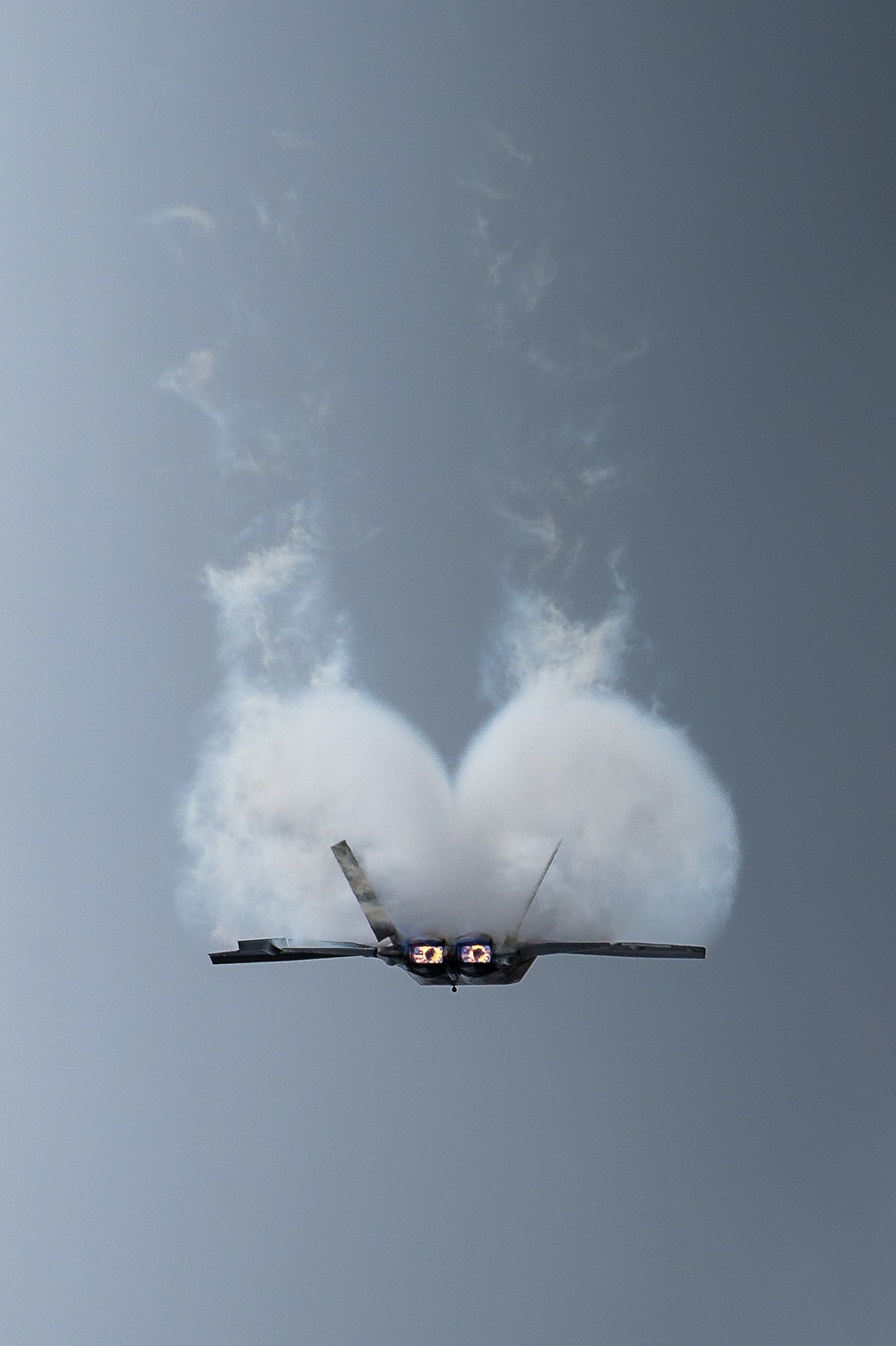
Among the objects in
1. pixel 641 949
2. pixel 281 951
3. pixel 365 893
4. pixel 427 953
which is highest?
pixel 641 949

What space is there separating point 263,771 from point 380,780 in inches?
439

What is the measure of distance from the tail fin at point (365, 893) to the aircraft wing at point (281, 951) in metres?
1.64

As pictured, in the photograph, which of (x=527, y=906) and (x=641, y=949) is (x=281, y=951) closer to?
(x=527, y=906)

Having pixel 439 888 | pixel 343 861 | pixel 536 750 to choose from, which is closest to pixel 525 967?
pixel 439 888

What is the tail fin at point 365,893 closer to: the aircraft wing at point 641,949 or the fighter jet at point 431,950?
the fighter jet at point 431,950

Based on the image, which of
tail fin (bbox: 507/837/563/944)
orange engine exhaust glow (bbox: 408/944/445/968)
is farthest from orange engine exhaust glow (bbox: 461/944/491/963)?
tail fin (bbox: 507/837/563/944)

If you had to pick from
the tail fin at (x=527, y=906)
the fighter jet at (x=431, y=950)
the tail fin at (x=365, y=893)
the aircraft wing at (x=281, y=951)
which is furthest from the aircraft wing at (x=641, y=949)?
the aircraft wing at (x=281, y=951)

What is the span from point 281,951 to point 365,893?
21.4 feet

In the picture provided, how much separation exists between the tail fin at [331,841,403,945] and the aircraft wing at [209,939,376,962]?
64.5 inches

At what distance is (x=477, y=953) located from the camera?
6412cm

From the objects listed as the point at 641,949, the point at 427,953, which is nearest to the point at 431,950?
the point at 427,953

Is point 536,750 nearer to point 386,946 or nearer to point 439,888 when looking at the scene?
point 439,888

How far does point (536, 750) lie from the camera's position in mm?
85562

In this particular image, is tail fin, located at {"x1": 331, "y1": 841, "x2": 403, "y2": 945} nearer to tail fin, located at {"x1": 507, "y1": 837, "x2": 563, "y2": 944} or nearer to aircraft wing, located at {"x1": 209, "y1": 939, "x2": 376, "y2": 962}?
aircraft wing, located at {"x1": 209, "y1": 939, "x2": 376, "y2": 962}
